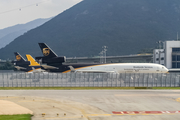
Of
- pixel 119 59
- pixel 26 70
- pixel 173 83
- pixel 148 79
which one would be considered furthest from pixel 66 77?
pixel 119 59

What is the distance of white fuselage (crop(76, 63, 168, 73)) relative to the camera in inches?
2758

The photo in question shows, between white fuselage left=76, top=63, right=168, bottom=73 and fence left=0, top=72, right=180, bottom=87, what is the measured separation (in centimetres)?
2058

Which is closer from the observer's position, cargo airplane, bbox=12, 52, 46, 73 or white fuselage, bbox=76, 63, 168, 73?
white fuselage, bbox=76, 63, 168, 73

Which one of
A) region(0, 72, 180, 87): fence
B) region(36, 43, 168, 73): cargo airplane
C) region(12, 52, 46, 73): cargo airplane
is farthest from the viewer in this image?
region(12, 52, 46, 73): cargo airplane

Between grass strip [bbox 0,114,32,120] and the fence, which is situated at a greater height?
the fence

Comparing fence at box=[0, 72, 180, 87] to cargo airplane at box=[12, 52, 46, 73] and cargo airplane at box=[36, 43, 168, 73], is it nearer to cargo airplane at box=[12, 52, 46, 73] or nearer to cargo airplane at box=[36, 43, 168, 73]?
→ cargo airplane at box=[36, 43, 168, 73]

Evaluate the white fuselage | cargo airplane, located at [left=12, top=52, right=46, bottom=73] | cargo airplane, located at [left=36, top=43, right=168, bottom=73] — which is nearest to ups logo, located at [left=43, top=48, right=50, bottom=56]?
cargo airplane, located at [left=36, top=43, right=168, bottom=73]

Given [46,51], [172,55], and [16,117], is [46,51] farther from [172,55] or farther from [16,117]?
[172,55]

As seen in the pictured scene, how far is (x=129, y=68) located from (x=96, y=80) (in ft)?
79.8

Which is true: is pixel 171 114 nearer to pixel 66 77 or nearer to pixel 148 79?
pixel 148 79

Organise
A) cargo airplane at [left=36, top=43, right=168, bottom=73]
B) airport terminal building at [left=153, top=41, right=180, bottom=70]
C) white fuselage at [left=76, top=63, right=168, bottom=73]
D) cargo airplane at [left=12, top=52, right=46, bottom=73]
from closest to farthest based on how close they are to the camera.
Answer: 1. cargo airplane at [left=36, top=43, right=168, bottom=73]
2. white fuselage at [left=76, top=63, right=168, bottom=73]
3. cargo airplane at [left=12, top=52, right=46, bottom=73]
4. airport terminal building at [left=153, top=41, right=180, bottom=70]

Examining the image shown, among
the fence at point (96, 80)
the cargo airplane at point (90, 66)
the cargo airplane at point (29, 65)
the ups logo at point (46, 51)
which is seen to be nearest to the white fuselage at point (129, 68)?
the cargo airplane at point (90, 66)

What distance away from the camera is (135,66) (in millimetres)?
70688

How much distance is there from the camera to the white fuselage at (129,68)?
70.1 m
